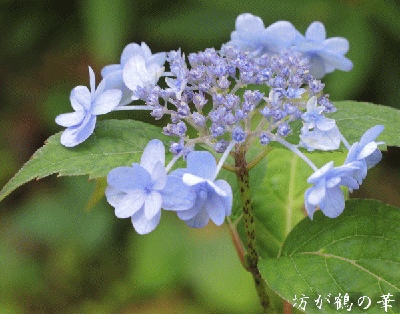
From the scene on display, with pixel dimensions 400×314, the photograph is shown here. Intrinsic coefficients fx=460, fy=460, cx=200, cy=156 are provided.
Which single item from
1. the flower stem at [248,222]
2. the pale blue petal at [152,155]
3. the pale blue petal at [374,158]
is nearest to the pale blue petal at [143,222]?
the pale blue petal at [152,155]

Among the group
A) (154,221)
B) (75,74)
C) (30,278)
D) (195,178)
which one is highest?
(195,178)

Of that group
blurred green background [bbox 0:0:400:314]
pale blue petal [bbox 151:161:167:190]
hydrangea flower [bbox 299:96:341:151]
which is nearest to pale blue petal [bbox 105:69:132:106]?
pale blue petal [bbox 151:161:167:190]

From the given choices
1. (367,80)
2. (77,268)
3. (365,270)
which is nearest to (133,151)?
(365,270)

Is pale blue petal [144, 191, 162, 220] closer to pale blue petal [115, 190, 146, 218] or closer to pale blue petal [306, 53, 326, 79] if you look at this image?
pale blue petal [115, 190, 146, 218]

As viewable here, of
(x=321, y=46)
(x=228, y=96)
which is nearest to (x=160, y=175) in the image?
(x=228, y=96)

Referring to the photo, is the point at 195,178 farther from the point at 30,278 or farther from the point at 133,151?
the point at 30,278

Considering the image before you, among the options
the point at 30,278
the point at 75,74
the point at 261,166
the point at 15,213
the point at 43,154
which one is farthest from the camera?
the point at 75,74
